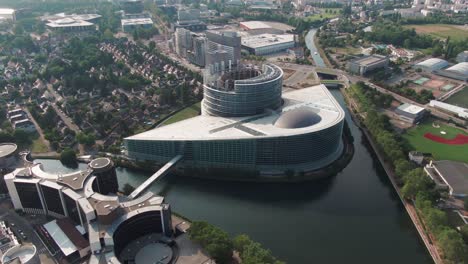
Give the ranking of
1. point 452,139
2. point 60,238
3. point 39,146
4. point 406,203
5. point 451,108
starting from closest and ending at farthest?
1. point 60,238
2. point 406,203
3. point 39,146
4. point 452,139
5. point 451,108

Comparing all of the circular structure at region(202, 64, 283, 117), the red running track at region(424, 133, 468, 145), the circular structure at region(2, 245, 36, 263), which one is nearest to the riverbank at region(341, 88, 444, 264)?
the red running track at region(424, 133, 468, 145)

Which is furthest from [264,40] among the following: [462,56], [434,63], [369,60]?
[462,56]

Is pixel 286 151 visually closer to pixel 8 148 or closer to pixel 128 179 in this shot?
pixel 128 179

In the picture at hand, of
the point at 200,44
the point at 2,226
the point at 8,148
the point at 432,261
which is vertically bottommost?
the point at 432,261

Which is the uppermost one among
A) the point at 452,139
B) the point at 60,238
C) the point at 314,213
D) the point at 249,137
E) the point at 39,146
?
the point at 249,137

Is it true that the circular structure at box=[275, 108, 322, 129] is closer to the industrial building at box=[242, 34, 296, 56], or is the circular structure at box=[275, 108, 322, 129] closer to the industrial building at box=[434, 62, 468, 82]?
the industrial building at box=[434, 62, 468, 82]

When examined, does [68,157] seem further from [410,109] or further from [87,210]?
[410,109]

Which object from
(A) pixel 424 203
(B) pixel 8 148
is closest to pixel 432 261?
(A) pixel 424 203
